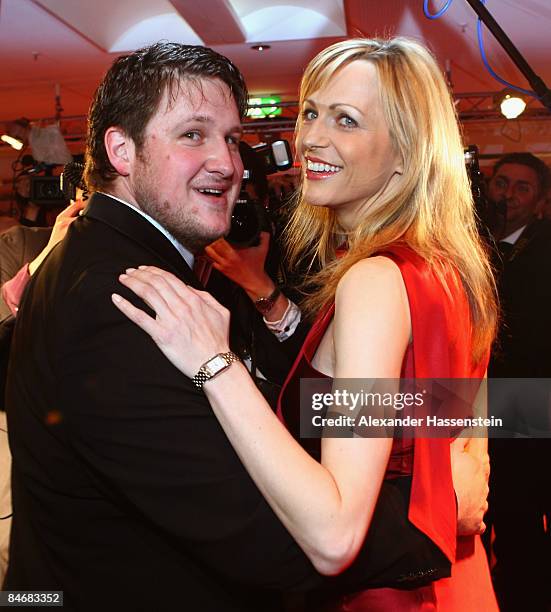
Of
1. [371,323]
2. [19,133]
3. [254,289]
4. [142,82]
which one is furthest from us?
[19,133]

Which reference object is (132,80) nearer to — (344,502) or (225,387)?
(225,387)

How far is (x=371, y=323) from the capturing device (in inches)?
45.3

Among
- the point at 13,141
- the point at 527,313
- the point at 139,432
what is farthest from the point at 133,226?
the point at 13,141

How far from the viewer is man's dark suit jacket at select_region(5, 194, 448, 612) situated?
3.44 ft

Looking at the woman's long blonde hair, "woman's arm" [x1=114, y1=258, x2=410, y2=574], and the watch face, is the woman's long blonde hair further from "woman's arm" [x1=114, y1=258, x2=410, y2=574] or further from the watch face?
the watch face

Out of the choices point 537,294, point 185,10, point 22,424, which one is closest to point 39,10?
point 185,10

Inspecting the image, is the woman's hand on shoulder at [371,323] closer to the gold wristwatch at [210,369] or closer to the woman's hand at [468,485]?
the gold wristwatch at [210,369]

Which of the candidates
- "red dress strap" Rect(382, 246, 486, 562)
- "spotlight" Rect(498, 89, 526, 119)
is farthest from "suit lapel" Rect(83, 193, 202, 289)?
"spotlight" Rect(498, 89, 526, 119)

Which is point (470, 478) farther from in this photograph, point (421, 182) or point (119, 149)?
point (119, 149)

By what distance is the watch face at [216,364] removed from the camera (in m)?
1.09

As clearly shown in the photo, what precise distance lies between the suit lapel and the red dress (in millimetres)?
300

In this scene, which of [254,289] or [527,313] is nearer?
[254,289]

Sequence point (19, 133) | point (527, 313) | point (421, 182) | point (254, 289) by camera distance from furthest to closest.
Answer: point (19, 133)
point (527, 313)
point (254, 289)
point (421, 182)

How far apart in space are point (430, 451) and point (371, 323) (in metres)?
0.28
